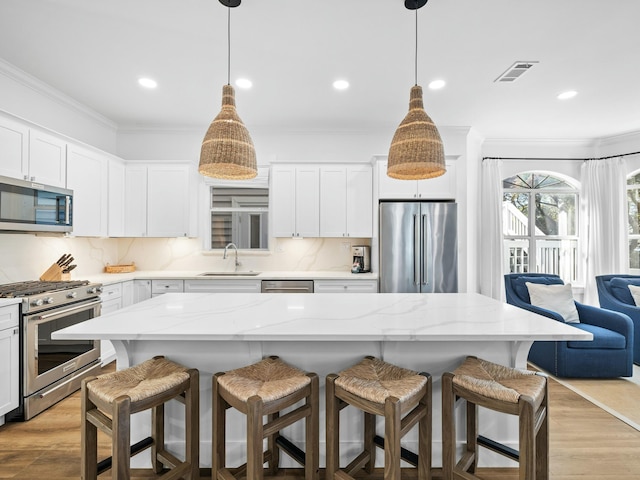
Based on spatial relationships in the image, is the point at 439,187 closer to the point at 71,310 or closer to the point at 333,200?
the point at 333,200

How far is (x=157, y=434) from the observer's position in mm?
1772

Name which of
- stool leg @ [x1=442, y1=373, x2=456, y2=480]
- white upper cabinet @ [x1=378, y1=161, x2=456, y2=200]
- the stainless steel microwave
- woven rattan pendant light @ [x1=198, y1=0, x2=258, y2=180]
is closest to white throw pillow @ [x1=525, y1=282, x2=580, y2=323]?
white upper cabinet @ [x1=378, y1=161, x2=456, y2=200]

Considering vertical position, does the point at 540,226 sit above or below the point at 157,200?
below

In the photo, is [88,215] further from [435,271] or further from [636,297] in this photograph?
[636,297]

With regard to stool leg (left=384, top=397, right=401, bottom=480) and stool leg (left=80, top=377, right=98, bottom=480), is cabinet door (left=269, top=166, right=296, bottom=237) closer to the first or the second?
stool leg (left=80, top=377, right=98, bottom=480)

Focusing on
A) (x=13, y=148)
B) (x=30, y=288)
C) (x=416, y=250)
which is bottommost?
(x=30, y=288)

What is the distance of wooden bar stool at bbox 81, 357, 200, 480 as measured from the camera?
1.35m

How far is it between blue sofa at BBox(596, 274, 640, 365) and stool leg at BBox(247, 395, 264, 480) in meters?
3.99

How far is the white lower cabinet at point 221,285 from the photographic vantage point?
3.86m

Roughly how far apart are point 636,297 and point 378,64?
3.62m

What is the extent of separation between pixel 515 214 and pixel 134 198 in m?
5.37

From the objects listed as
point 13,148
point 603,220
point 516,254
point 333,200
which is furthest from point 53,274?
point 603,220

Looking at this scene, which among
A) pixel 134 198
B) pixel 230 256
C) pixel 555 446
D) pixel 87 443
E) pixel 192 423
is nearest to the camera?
pixel 87 443

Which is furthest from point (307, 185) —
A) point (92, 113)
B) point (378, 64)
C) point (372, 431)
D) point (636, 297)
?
point (636, 297)
